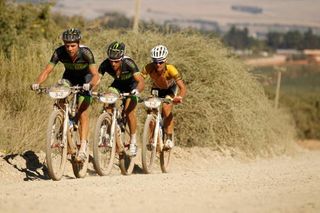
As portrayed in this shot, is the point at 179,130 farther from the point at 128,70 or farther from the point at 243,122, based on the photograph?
the point at 128,70

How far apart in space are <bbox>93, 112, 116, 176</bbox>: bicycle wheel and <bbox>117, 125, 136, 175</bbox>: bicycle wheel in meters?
0.22

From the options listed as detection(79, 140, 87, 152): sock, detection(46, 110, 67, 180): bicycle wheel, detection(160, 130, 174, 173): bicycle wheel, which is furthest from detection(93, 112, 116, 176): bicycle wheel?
detection(160, 130, 174, 173): bicycle wheel

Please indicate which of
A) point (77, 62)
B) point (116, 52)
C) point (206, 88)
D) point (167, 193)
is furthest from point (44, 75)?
point (206, 88)

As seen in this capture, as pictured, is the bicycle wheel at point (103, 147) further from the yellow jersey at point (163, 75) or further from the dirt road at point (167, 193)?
the yellow jersey at point (163, 75)

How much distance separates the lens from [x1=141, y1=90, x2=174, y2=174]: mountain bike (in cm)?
1421

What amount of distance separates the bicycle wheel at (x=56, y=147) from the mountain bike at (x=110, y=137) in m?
0.61

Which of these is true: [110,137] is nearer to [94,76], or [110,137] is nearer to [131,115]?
[131,115]

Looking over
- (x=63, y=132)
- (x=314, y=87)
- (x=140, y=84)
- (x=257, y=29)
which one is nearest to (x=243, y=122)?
(x=140, y=84)

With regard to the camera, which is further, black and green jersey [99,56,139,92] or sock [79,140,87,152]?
black and green jersey [99,56,139,92]

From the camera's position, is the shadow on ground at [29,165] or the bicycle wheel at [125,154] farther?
the bicycle wheel at [125,154]

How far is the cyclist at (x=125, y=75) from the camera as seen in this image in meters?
13.5

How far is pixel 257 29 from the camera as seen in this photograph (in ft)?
550

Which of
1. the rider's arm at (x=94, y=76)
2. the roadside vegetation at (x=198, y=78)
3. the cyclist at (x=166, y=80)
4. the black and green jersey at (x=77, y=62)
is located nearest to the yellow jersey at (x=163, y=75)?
the cyclist at (x=166, y=80)

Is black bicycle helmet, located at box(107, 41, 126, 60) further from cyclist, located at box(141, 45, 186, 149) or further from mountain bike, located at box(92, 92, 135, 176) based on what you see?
cyclist, located at box(141, 45, 186, 149)
